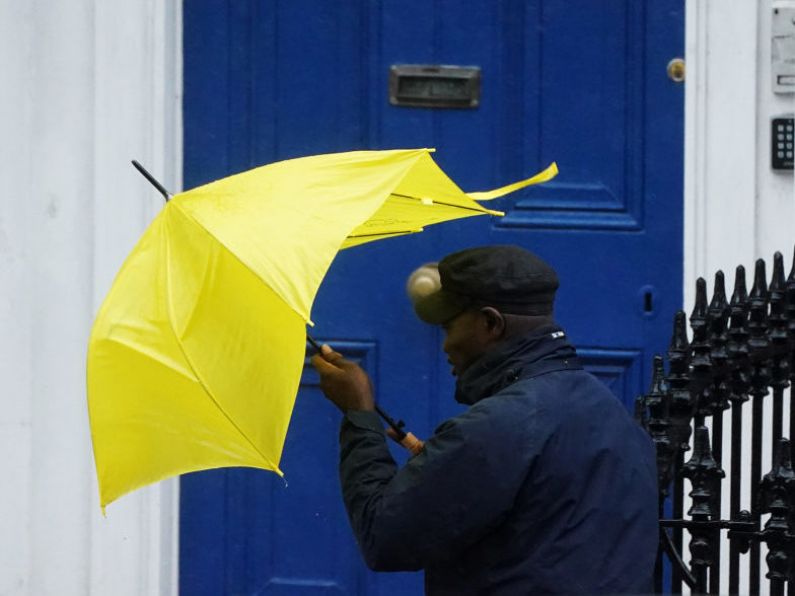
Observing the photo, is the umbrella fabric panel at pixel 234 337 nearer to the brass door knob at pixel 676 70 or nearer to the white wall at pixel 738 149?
the white wall at pixel 738 149

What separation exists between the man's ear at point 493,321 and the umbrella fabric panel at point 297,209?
1.15ft

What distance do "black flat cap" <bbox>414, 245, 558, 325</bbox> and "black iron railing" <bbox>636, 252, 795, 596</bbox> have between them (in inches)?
26.1

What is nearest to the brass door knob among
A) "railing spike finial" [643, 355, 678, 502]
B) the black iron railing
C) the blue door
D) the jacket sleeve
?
the blue door

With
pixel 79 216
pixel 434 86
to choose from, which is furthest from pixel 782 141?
pixel 79 216

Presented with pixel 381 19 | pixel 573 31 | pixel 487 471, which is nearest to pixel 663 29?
pixel 573 31

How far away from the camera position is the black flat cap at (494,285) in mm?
3316

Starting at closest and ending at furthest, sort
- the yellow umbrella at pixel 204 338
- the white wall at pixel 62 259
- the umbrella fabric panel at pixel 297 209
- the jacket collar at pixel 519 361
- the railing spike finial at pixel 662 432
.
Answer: the umbrella fabric panel at pixel 297 209, the yellow umbrella at pixel 204 338, the jacket collar at pixel 519 361, the railing spike finial at pixel 662 432, the white wall at pixel 62 259

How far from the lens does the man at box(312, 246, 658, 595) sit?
312cm

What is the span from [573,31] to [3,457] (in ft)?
7.77

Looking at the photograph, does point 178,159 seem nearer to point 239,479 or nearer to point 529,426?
point 239,479

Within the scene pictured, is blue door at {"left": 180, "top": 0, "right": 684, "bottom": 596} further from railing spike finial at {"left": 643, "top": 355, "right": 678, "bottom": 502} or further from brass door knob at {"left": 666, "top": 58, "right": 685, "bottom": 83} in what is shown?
railing spike finial at {"left": 643, "top": 355, "right": 678, "bottom": 502}

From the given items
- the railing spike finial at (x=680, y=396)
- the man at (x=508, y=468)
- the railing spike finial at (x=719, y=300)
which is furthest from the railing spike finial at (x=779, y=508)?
the man at (x=508, y=468)

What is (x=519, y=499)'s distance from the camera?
3.16m

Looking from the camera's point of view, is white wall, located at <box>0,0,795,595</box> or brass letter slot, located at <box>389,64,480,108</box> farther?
brass letter slot, located at <box>389,64,480,108</box>
